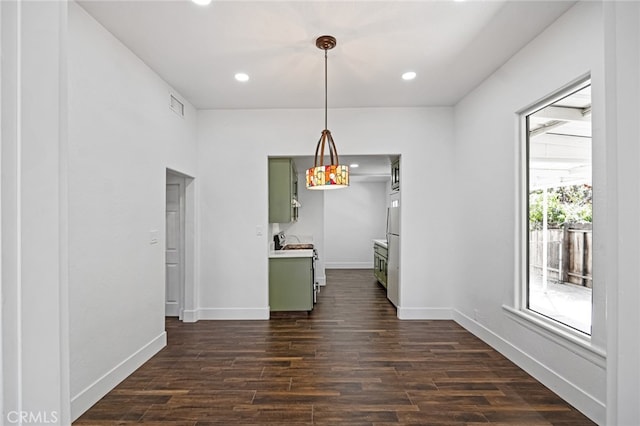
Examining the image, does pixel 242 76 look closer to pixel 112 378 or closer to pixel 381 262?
pixel 112 378

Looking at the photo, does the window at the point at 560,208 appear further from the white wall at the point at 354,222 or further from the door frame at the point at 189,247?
the white wall at the point at 354,222

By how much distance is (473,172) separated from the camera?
161 inches

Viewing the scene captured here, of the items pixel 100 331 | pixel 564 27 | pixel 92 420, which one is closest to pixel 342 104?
pixel 564 27

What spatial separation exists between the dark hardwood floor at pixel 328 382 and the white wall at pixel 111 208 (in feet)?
0.95

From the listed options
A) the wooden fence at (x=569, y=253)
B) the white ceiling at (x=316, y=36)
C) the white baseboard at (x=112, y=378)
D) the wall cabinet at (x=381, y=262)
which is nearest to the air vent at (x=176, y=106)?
the white ceiling at (x=316, y=36)

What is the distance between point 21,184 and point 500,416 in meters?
2.88

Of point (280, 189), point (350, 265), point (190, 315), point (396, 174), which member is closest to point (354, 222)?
point (350, 265)

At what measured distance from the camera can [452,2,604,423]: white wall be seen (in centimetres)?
227

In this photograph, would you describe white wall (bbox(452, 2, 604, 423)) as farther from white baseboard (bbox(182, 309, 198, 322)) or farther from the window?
white baseboard (bbox(182, 309, 198, 322))

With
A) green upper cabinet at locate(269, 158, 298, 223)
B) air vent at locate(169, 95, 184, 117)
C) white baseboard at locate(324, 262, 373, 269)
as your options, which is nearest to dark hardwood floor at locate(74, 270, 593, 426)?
green upper cabinet at locate(269, 158, 298, 223)

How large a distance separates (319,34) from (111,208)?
2.20m

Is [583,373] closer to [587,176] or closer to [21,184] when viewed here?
[587,176]

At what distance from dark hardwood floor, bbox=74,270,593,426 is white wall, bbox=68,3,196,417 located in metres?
0.29

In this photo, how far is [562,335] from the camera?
2.58 metres
